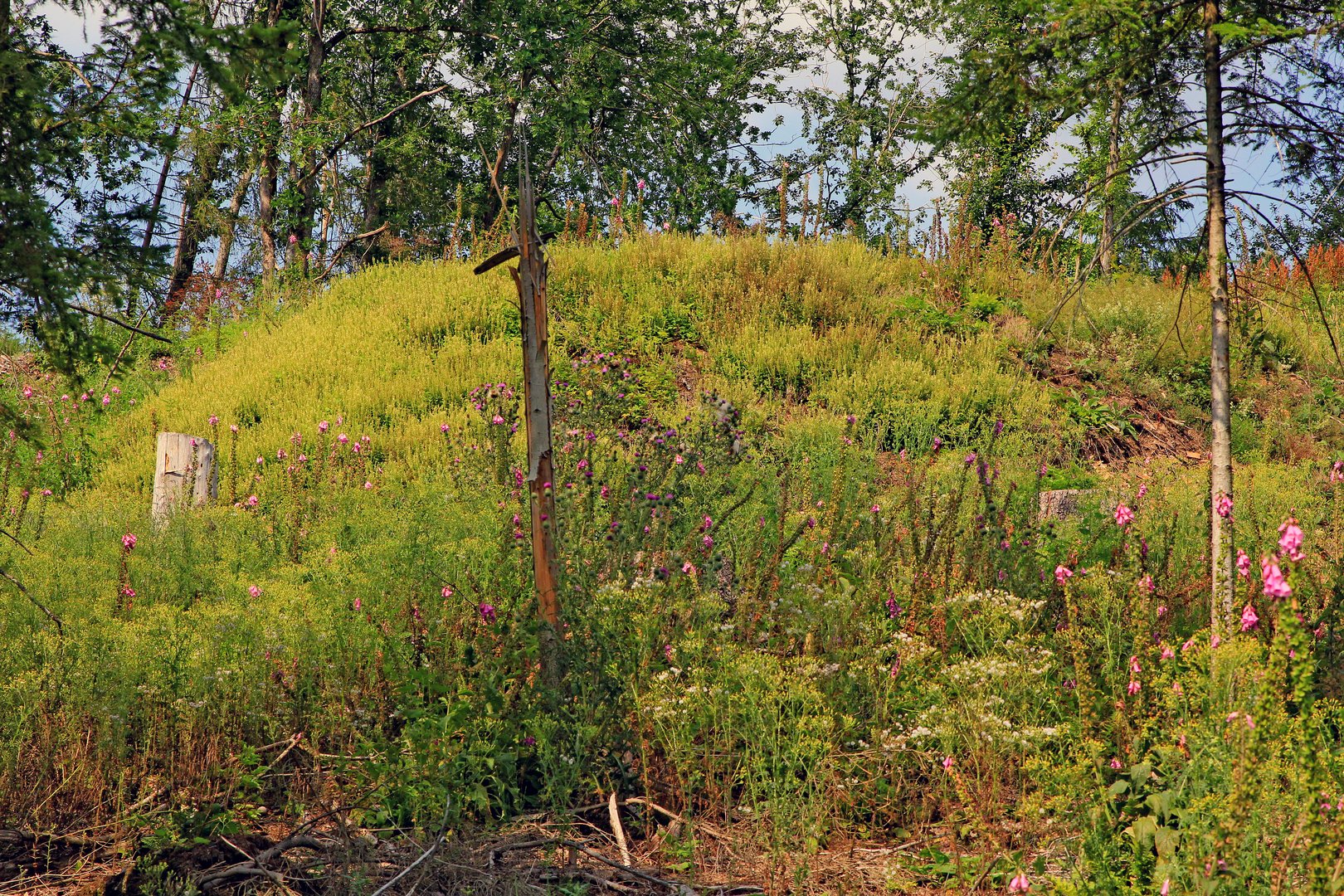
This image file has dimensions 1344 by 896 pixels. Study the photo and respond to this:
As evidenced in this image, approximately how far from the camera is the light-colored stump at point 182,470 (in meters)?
7.16

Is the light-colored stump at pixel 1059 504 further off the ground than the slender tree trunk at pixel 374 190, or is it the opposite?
the slender tree trunk at pixel 374 190

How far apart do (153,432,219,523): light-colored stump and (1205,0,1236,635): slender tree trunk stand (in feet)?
20.7

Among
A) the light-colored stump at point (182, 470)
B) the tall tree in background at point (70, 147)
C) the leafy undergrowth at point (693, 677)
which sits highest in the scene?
the tall tree in background at point (70, 147)

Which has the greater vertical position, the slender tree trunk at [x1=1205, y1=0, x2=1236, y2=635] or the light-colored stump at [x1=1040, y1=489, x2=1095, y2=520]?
the slender tree trunk at [x1=1205, y1=0, x2=1236, y2=635]

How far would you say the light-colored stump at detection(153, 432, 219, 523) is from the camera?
7.16 meters

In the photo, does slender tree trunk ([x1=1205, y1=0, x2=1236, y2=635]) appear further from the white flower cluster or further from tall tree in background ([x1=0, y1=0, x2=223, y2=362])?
tall tree in background ([x1=0, y1=0, x2=223, y2=362])

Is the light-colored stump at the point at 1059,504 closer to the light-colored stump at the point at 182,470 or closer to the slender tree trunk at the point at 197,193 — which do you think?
the light-colored stump at the point at 182,470

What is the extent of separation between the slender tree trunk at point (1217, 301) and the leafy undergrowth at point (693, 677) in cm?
28

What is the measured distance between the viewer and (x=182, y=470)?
7.24 meters

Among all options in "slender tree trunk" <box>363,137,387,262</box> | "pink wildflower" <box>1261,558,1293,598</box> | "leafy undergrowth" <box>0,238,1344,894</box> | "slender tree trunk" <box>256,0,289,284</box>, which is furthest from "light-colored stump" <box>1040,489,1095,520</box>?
"slender tree trunk" <box>363,137,387,262</box>

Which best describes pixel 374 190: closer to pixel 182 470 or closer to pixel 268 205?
pixel 268 205

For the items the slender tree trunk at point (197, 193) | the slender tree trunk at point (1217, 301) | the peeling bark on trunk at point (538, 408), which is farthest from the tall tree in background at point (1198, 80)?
the slender tree trunk at point (197, 193)

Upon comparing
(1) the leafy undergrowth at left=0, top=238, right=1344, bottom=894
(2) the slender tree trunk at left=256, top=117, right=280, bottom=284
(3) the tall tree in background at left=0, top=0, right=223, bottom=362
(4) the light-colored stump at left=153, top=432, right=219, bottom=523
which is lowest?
(1) the leafy undergrowth at left=0, top=238, right=1344, bottom=894

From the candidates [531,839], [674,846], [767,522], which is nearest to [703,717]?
[674,846]
